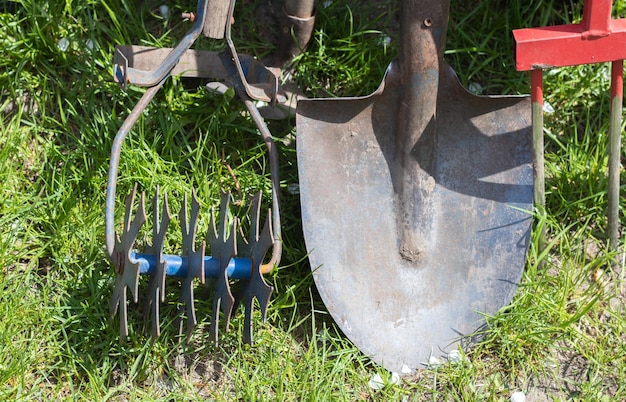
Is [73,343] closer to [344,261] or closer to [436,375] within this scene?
[344,261]

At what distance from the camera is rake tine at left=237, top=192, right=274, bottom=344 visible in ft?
8.16

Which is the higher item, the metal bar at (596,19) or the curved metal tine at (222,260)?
the metal bar at (596,19)

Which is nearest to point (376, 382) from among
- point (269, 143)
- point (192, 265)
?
point (192, 265)

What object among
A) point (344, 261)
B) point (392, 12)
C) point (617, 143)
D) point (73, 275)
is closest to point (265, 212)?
point (344, 261)

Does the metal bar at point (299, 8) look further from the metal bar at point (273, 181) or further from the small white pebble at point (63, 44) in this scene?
the small white pebble at point (63, 44)

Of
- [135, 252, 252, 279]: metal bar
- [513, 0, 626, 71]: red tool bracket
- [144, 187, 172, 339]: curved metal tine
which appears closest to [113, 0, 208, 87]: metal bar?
[144, 187, 172, 339]: curved metal tine

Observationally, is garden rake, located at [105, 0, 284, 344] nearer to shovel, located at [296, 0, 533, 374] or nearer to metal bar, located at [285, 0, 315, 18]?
shovel, located at [296, 0, 533, 374]

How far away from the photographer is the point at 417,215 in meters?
2.82

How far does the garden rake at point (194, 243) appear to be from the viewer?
2449 mm

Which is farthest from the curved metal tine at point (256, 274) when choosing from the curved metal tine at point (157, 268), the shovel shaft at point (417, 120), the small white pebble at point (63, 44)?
the small white pebble at point (63, 44)

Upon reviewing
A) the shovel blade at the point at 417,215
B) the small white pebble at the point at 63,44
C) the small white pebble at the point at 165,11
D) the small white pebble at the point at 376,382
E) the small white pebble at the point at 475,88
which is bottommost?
the small white pebble at the point at 376,382

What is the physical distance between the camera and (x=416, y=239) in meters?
2.80

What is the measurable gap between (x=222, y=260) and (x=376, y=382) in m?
0.57

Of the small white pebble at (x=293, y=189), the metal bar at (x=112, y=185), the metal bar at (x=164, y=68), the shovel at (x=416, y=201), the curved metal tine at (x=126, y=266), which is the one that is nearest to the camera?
the curved metal tine at (x=126, y=266)
